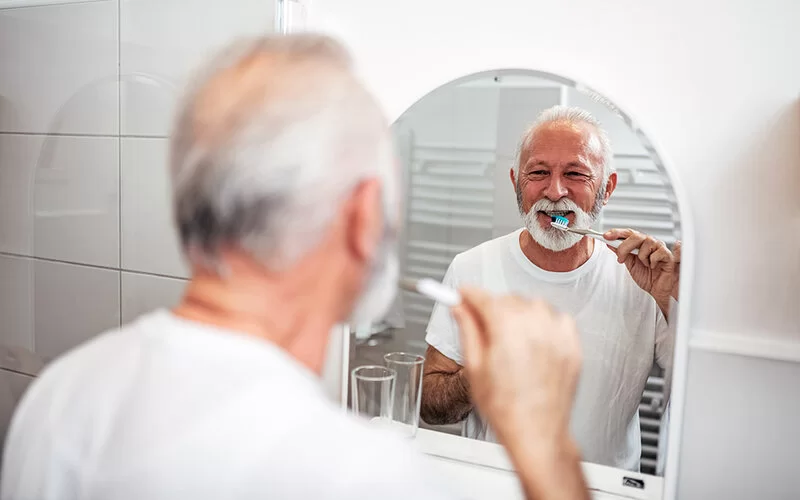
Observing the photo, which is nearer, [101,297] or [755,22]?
[755,22]

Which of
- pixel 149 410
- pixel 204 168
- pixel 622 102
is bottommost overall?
pixel 149 410

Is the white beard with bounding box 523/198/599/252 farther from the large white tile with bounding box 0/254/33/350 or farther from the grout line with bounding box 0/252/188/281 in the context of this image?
the large white tile with bounding box 0/254/33/350

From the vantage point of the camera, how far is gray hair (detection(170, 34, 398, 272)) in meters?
0.57

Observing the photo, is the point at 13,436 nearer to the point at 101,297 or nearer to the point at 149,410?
the point at 149,410

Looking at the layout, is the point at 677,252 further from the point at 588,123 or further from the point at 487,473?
the point at 487,473

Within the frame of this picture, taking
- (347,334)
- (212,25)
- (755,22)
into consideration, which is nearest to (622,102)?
(755,22)

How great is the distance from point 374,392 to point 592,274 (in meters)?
0.40

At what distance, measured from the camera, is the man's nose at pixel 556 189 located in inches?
41.5

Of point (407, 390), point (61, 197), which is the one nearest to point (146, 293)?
point (61, 197)

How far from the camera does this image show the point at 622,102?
1020 millimetres

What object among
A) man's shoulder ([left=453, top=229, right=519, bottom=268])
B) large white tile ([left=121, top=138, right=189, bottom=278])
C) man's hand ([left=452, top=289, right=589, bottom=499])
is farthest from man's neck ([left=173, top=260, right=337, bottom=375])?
large white tile ([left=121, top=138, right=189, bottom=278])

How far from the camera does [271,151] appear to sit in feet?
1.84

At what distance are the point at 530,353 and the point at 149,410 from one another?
345 mm

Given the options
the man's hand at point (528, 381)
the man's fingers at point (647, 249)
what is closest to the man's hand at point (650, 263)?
the man's fingers at point (647, 249)
